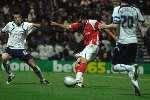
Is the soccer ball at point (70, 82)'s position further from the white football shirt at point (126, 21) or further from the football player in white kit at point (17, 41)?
the white football shirt at point (126, 21)

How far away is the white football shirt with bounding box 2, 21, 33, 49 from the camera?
18781 mm

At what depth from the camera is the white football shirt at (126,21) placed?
14.5 m

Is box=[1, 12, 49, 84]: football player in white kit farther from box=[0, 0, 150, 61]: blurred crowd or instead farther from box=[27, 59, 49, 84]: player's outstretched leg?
box=[0, 0, 150, 61]: blurred crowd

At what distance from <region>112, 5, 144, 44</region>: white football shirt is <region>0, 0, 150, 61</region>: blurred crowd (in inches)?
478

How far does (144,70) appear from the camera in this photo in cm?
2736

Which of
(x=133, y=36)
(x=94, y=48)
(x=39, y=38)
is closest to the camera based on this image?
(x=133, y=36)

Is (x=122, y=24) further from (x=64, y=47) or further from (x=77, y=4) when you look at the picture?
(x=77, y=4)

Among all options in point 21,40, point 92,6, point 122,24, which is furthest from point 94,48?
point 92,6

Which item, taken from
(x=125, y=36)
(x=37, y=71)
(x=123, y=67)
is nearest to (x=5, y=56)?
(x=37, y=71)

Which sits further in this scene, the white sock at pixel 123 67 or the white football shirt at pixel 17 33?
the white football shirt at pixel 17 33

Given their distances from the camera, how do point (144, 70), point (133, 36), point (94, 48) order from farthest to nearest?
point (144, 70) → point (94, 48) → point (133, 36)

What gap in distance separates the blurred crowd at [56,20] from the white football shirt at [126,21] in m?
12.2

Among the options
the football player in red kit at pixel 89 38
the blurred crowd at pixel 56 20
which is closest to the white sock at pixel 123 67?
the football player in red kit at pixel 89 38

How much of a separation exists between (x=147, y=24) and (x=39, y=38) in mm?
4987
